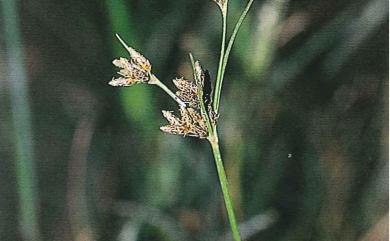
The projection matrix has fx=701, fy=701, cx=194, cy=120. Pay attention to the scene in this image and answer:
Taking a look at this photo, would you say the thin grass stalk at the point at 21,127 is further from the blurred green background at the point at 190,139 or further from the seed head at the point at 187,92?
the seed head at the point at 187,92

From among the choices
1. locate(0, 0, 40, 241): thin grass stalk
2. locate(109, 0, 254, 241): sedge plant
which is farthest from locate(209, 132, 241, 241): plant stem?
locate(0, 0, 40, 241): thin grass stalk

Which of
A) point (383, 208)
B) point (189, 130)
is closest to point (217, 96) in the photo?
point (189, 130)

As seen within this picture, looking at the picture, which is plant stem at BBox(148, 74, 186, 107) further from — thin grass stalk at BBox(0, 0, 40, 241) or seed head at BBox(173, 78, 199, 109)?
thin grass stalk at BBox(0, 0, 40, 241)

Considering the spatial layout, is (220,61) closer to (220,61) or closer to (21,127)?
(220,61)

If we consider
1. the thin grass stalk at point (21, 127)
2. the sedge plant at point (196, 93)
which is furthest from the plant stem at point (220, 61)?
the thin grass stalk at point (21, 127)

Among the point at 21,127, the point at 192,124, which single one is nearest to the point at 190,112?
the point at 192,124

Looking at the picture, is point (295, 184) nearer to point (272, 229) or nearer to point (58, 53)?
point (272, 229)

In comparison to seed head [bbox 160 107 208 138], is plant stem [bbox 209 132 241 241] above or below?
below
